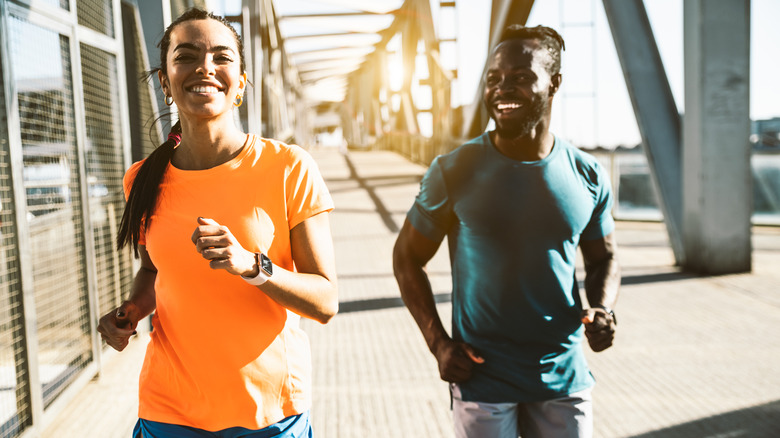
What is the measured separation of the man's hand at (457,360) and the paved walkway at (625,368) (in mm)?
1661

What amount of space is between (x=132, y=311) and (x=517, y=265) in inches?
39.3

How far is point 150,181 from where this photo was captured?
163 cm

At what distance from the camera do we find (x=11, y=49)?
3.16 metres

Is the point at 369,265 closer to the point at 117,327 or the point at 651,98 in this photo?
the point at 651,98

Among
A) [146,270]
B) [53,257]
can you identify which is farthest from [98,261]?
[146,270]

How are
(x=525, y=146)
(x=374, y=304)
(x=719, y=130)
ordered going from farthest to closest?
(x=719, y=130) < (x=374, y=304) < (x=525, y=146)

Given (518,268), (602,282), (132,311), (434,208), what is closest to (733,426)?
(602,282)

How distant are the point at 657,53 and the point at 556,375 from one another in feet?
22.3

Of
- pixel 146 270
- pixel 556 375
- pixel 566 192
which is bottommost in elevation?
pixel 556 375

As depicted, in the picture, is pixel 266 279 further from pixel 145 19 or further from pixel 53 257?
pixel 145 19

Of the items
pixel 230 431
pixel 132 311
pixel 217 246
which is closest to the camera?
pixel 217 246

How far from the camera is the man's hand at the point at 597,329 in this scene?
5.82 feet

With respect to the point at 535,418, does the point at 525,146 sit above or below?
above

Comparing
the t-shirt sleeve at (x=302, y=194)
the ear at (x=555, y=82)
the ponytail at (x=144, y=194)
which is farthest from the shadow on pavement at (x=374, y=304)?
the t-shirt sleeve at (x=302, y=194)
